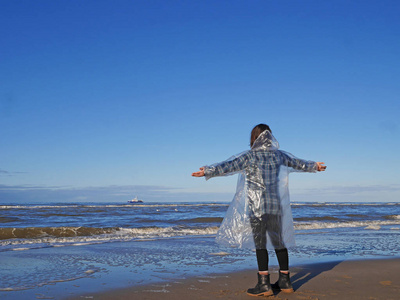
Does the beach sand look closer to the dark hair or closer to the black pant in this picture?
the black pant

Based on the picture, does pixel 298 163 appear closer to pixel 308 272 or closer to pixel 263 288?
pixel 263 288

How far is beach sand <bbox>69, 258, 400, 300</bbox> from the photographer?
4305mm

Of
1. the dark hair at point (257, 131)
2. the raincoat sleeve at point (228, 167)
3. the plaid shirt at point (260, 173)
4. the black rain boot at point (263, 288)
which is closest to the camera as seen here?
the black rain boot at point (263, 288)

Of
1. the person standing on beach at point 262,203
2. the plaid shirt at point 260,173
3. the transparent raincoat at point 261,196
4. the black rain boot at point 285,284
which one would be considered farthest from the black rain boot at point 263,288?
the plaid shirt at point 260,173

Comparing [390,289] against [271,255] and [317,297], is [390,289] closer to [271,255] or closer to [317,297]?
[317,297]

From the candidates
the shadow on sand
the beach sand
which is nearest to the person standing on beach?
→ the beach sand

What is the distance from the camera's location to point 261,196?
4.36 metres

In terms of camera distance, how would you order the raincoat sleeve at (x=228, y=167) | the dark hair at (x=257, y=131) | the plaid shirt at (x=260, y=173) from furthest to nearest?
1. the dark hair at (x=257, y=131)
2. the raincoat sleeve at (x=228, y=167)
3. the plaid shirt at (x=260, y=173)

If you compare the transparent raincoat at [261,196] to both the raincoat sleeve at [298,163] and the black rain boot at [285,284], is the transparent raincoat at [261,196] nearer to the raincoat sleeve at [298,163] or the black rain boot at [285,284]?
the raincoat sleeve at [298,163]

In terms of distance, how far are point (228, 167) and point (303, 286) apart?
71.6 inches

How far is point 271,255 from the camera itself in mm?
7336

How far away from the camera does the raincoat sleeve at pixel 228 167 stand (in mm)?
4480

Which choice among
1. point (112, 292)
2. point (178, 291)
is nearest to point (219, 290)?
point (178, 291)

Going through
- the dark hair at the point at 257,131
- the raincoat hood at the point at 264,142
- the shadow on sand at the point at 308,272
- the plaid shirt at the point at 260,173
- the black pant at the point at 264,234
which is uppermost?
the dark hair at the point at 257,131
